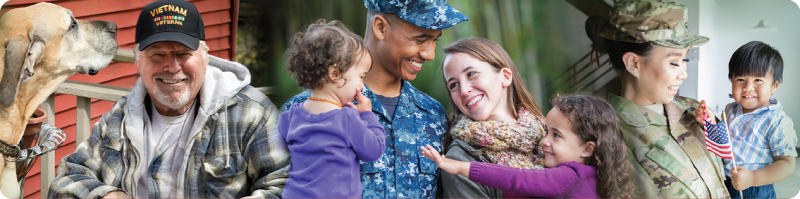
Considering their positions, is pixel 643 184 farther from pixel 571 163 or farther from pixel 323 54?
pixel 323 54

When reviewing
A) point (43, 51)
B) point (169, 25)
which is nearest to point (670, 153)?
point (169, 25)

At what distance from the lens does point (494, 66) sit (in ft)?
9.00

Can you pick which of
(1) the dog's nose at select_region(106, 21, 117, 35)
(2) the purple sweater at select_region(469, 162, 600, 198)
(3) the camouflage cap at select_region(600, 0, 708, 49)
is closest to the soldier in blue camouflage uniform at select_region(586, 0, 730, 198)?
(3) the camouflage cap at select_region(600, 0, 708, 49)

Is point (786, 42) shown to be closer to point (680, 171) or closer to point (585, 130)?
point (680, 171)

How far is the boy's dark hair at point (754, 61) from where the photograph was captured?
307 cm

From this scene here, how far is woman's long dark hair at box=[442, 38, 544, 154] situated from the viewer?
2739 mm

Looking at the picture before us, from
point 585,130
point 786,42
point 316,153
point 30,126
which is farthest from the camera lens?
point 786,42

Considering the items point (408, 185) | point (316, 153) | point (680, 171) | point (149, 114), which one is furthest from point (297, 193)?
point (680, 171)

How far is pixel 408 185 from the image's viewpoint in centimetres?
276

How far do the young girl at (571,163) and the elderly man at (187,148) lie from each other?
2.60 feet

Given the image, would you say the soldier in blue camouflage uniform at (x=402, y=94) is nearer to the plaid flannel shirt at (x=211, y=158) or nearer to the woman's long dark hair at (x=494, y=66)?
the woman's long dark hair at (x=494, y=66)

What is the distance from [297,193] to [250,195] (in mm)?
281

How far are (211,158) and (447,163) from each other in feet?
3.55

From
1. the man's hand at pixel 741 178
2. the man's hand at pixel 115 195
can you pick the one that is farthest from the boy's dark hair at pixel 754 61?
the man's hand at pixel 115 195
